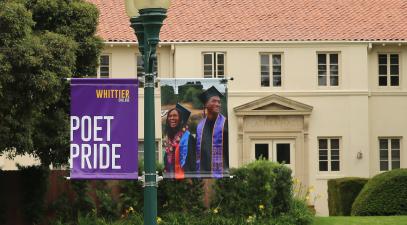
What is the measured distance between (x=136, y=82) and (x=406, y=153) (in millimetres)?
32786

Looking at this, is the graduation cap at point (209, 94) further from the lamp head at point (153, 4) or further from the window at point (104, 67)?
the window at point (104, 67)

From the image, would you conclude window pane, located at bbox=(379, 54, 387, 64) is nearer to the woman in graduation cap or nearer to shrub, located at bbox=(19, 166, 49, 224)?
shrub, located at bbox=(19, 166, 49, 224)

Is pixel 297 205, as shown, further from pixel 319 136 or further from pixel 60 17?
pixel 319 136

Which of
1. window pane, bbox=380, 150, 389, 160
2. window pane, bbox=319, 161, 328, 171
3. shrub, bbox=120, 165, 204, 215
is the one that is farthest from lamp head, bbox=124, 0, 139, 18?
window pane, bbox=380, 150, 389, 160

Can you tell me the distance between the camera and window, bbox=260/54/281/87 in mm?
46438

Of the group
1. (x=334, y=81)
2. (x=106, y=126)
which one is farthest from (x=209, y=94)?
(x=334, y=81)

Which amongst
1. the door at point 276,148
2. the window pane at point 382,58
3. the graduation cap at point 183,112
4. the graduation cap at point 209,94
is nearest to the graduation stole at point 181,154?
the graduation cap at point 183,112

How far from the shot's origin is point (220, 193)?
1043 inches

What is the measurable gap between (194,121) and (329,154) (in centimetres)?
2634

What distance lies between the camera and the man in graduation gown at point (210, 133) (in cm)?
2103

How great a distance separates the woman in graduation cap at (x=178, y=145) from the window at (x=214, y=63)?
82.5 feet

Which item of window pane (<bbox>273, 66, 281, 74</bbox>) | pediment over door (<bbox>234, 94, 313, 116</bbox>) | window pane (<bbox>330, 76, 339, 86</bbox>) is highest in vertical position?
window pane (<bbox>273, 66, 281, 74</bbox>)

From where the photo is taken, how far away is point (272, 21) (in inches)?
1874

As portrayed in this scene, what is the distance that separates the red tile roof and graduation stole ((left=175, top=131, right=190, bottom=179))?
81.9ft
